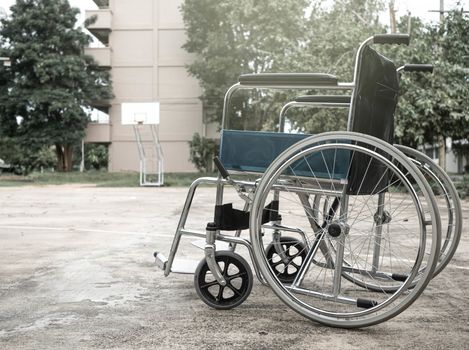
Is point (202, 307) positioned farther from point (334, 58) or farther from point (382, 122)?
point (334, 58)

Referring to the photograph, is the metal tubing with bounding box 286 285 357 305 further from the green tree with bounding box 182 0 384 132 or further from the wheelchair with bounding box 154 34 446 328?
the green tree with bounding box 182 0 384 132

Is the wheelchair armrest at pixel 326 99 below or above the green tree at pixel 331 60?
below

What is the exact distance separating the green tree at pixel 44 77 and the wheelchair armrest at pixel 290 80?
22.1 metres

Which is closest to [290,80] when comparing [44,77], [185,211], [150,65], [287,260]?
[185,211]

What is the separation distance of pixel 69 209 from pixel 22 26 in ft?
61.8

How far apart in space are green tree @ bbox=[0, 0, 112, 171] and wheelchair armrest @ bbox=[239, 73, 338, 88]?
2214 cm

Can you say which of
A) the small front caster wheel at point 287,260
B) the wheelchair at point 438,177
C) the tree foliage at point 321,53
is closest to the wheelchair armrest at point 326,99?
the wheelchair at point 438,177

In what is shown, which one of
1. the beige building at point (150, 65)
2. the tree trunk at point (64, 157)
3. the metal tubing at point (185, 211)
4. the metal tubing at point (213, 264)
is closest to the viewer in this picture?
the metal tubing at point (213, 264)

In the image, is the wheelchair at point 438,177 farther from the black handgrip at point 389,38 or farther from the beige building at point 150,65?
the beige building at point 150,65

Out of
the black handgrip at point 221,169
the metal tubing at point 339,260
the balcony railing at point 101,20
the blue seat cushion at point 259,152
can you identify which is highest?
the balcony railing at point 101,20

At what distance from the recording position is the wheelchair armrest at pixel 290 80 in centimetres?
242

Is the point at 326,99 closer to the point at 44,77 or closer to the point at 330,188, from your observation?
the point at 330,188

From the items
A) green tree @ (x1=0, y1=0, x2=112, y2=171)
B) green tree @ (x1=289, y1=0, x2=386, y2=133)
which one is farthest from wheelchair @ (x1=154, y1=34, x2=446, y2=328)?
green tree @ (x1=0, y1=0, x2=112, y2=171)

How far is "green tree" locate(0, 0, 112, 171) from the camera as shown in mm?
24016
